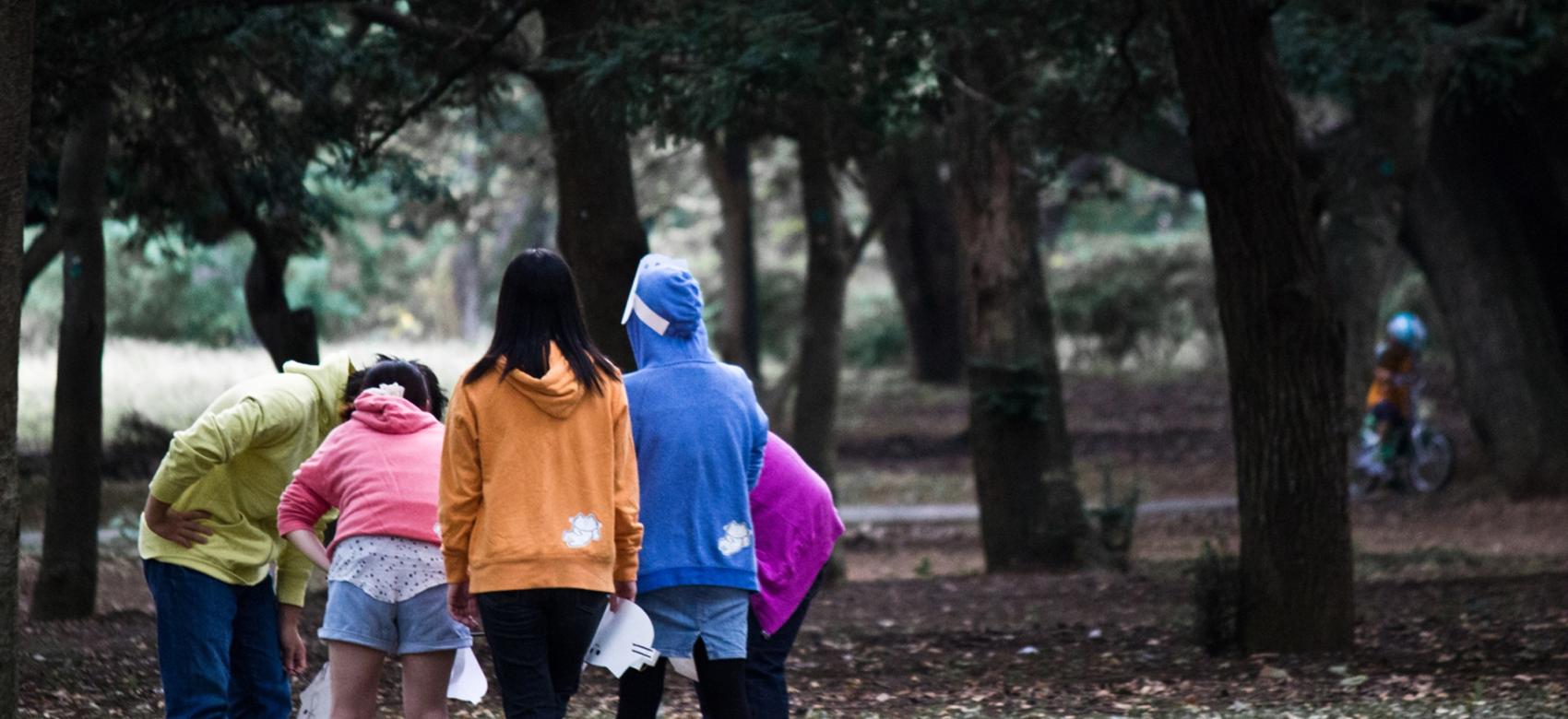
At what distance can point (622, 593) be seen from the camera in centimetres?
510

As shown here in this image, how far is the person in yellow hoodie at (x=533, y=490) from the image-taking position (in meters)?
4.86

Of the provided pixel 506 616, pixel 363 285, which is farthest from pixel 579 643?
pixel 363 285

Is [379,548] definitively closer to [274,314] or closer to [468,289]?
[274,314]

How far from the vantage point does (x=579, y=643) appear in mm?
4980

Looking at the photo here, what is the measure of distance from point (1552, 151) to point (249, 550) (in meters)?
15.6

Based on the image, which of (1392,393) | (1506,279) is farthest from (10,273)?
(1392,393)

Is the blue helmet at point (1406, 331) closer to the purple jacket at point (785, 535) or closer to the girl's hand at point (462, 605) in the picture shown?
the purple jacket at point (785, 535)

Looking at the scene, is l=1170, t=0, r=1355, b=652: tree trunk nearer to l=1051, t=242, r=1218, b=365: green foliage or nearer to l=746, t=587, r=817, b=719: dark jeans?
l=746, t=587, r=817, b=719: dark jeans

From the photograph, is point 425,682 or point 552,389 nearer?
point 552,389

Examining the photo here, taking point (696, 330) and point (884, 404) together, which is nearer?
point (696, 330)

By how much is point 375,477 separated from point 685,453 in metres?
0.86

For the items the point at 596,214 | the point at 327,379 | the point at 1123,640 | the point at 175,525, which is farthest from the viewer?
the point at 596,214

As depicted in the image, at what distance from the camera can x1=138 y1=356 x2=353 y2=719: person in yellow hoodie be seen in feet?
17.7

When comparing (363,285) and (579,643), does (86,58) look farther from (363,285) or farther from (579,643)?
(363,285)
